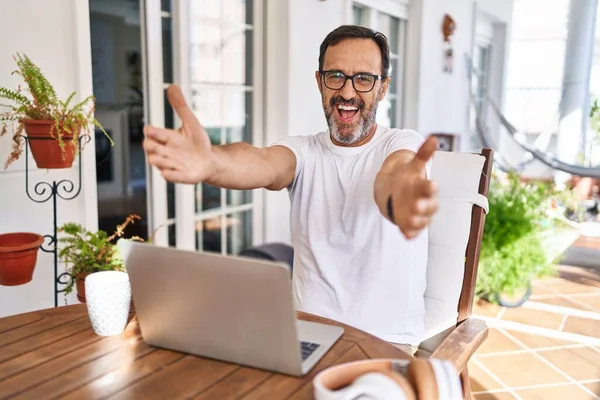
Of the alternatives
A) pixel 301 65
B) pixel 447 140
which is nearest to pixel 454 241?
pixel 301 65

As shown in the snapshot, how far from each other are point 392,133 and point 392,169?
1.23ft

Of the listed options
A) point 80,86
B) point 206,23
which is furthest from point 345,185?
point 206,23

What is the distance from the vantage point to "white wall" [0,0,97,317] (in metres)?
1.75

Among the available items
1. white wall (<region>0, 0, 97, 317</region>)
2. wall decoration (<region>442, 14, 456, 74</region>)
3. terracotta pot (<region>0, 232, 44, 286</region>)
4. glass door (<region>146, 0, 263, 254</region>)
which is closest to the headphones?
terracotta pot (<region>0, 232, 44, 286</region>)

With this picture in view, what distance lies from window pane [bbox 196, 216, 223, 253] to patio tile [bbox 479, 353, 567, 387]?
1.45 m

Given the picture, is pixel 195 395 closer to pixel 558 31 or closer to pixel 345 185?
pixel 345 185

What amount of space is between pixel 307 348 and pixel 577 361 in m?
2.10

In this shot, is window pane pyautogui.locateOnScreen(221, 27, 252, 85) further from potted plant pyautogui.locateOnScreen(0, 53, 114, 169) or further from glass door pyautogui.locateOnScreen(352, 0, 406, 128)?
glass door pyautogui.locateOnScreen(352, 0, 406, 128)

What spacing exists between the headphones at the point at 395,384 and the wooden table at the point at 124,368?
9cm

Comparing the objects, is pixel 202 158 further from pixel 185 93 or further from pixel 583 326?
pixel 583 326

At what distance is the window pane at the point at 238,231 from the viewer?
9.78ft

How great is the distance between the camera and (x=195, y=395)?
80 centimetres

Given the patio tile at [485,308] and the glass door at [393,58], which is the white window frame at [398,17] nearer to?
the glass door at [393,58]

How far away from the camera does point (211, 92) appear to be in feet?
8.98
